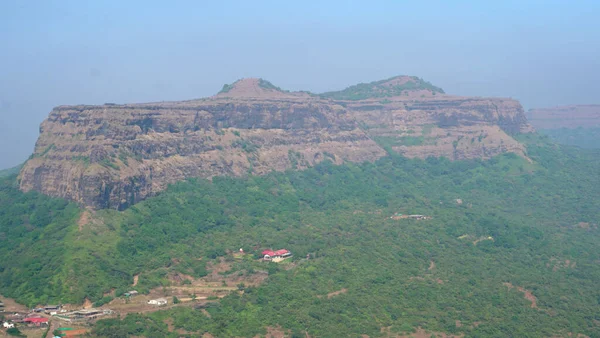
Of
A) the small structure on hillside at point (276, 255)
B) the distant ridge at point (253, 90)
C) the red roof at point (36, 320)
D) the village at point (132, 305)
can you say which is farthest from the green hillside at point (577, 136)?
the red roof at point (36, 320)

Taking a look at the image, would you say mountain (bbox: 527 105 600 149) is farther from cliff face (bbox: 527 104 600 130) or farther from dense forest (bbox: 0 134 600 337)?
dense forest (bbox: 0 134 600 337)

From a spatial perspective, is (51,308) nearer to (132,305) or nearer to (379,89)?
(132,305)

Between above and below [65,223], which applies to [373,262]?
below

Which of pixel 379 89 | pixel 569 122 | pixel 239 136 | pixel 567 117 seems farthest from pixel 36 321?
pixel 567 117

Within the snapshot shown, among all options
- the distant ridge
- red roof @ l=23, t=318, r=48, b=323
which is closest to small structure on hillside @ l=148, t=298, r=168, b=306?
red roof @ l=23, t=318, r=48, b=323

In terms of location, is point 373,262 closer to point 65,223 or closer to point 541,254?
point 541,254

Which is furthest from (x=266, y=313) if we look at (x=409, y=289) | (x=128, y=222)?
(x=128, y=222)

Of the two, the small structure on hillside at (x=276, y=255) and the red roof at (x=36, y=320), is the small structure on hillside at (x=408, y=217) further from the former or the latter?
the red roof at (x=36, y=320)
